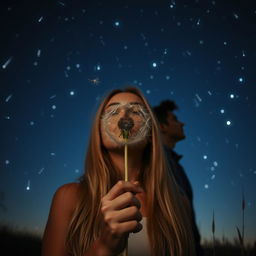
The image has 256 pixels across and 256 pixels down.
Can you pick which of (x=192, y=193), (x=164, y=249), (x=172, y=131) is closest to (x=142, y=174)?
(x=164, y=249)

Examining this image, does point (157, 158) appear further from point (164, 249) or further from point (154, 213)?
point (164, 249)

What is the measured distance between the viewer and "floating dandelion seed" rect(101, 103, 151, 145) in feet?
4.27

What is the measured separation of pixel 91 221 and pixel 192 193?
5.36 ft

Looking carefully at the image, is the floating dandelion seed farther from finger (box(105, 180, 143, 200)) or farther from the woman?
→ finger (box(105, 180, 143, 200))

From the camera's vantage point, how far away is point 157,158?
1504mm

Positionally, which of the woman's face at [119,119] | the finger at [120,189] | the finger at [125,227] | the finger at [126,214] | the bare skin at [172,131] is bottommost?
the finger at [125,227]

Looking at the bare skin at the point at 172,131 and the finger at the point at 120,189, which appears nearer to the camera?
the finger at the point at 120,189

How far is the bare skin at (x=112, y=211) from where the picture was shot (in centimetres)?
82

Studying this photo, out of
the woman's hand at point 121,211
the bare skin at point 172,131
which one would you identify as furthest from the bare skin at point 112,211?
the bare skin at point 172,131

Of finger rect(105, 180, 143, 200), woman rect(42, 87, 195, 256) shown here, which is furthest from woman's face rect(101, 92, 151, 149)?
finger rect(105, 180, 143, 200)

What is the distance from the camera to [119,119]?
125 centimetres

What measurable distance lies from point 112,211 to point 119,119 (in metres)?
0.51

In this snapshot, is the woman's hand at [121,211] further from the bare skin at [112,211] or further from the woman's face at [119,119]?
the woman's face at [119,119]

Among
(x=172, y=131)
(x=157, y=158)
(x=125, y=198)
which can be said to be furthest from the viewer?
(x=172, y=131)
